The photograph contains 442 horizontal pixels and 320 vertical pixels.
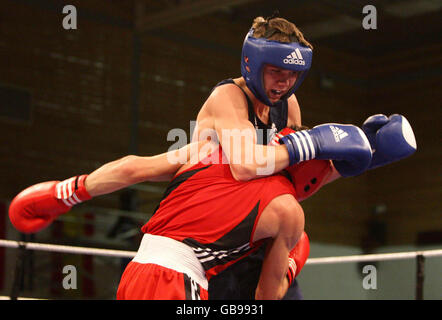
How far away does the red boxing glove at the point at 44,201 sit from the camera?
7.06ft

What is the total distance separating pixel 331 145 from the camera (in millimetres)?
1836

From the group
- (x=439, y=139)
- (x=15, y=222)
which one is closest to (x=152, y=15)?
(x=439, y=139)

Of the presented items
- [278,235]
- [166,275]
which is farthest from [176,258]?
[278,235]

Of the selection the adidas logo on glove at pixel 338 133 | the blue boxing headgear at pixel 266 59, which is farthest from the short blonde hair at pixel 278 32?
the adidas logo on glove at pixel 338 133

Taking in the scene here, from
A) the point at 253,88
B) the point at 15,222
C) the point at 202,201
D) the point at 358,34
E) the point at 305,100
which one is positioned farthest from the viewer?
the point at 305,100

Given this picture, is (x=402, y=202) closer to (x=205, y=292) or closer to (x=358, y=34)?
(x=358, y=34)

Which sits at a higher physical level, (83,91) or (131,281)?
(83,91)

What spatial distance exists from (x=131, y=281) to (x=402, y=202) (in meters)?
7.66

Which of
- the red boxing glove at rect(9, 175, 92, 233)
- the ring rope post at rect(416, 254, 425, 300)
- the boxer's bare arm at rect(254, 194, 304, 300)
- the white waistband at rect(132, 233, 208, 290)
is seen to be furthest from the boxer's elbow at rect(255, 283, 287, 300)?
the ring rope post at rect(416, 254, 425, 300)

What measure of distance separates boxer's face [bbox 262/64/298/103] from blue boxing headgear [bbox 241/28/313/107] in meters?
0.01

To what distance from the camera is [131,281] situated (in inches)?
73.2

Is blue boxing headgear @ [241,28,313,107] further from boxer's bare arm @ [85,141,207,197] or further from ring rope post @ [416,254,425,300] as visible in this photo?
ring rope post @ [416,254,425,300]

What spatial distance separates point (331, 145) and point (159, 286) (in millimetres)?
578

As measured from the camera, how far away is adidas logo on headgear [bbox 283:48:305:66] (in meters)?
1.89
